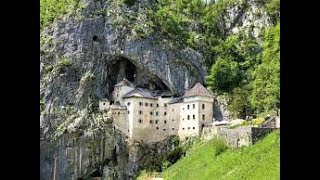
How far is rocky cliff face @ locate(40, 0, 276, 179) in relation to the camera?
42531 millimetres

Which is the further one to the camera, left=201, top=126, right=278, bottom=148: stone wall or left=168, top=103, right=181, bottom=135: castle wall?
left=168, top=103, right=181, bottom=135: castle wall

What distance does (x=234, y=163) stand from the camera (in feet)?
93.8

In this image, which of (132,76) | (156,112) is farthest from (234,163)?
(132,76)

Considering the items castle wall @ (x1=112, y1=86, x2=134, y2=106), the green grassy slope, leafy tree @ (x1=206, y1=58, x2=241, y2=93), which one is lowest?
the green grassy slope

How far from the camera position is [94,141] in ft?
141

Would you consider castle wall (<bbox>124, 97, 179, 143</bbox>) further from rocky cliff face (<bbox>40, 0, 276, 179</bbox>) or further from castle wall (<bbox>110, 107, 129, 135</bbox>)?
rocky cliff face (<bbox>40, 0, 276, 179</bbox>)

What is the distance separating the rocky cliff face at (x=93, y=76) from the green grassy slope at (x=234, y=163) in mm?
7616

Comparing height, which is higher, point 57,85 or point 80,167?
point 57,85

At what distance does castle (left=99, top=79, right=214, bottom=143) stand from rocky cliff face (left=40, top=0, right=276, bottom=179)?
992mm

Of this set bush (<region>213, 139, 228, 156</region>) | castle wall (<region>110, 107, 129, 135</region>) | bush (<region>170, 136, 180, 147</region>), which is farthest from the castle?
bush (<region>213, 139, 228, 156</region>)
